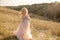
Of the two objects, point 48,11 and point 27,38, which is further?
point 48,11

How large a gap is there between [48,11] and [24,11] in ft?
97.1

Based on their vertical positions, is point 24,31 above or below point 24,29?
below

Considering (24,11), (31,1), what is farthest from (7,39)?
(31,1)

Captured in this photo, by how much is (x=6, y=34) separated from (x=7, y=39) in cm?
100

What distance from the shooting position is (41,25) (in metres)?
21.5

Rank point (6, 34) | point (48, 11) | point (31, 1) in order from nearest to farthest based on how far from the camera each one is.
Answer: point (6, 34), point (48, 11), point (31, 1)

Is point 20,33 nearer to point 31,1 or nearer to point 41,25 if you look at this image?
point 41,25

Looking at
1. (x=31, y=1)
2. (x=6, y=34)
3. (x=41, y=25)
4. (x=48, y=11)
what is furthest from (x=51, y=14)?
(x=31, y=1)

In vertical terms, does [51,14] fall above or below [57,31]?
above

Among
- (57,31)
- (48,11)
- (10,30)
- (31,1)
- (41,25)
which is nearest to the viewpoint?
(10,30)

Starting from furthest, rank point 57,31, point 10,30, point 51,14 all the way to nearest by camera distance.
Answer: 1. point 51,14
2. point 57,31
3. point 10,30

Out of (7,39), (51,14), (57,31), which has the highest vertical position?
(51,14)

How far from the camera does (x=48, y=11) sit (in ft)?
146

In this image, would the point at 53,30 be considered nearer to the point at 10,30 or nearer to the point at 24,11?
the point at 10,30
